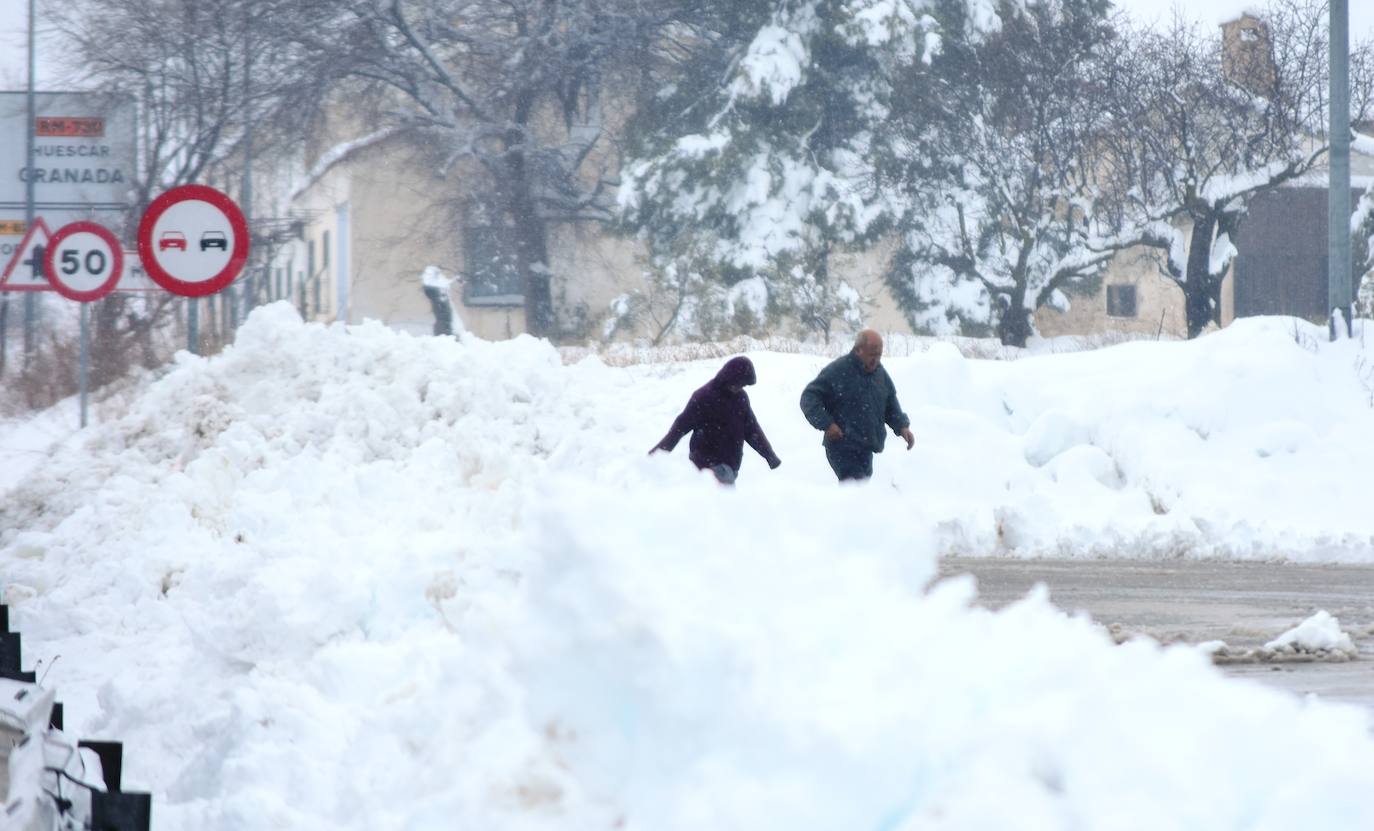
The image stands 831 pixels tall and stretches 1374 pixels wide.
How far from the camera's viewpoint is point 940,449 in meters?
17.8

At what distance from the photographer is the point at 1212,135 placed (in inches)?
1203

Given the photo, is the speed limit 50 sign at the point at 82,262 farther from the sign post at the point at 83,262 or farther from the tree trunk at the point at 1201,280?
the tree trunk at the point at 1201,280

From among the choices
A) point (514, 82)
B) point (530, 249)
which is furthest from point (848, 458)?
point (514, 82)

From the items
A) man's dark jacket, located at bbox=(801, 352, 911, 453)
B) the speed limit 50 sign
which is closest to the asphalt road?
man's dark jacket, located at bbox=(801, 352, 911, 453)

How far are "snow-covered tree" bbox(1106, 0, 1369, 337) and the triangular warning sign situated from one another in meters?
17.9

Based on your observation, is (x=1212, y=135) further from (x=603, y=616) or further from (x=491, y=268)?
(x=603, y=616)

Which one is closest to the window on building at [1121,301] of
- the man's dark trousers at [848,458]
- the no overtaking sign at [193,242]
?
the man's dark trousers at [848,458]

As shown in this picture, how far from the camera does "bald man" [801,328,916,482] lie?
450 inches

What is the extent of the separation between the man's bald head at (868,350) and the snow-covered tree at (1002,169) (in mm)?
20989

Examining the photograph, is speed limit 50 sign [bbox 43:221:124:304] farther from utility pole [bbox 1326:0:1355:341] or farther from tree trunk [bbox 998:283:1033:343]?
tree trunk [bbox 998:283:1033:343]

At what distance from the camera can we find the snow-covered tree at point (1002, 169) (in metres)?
32.6

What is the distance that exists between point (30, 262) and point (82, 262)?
1.86 metres

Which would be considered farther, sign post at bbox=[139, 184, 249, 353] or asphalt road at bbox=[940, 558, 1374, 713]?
sign post at bbox=[139, 184, 249, 353]

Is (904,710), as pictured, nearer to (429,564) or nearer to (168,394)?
(429,564)
